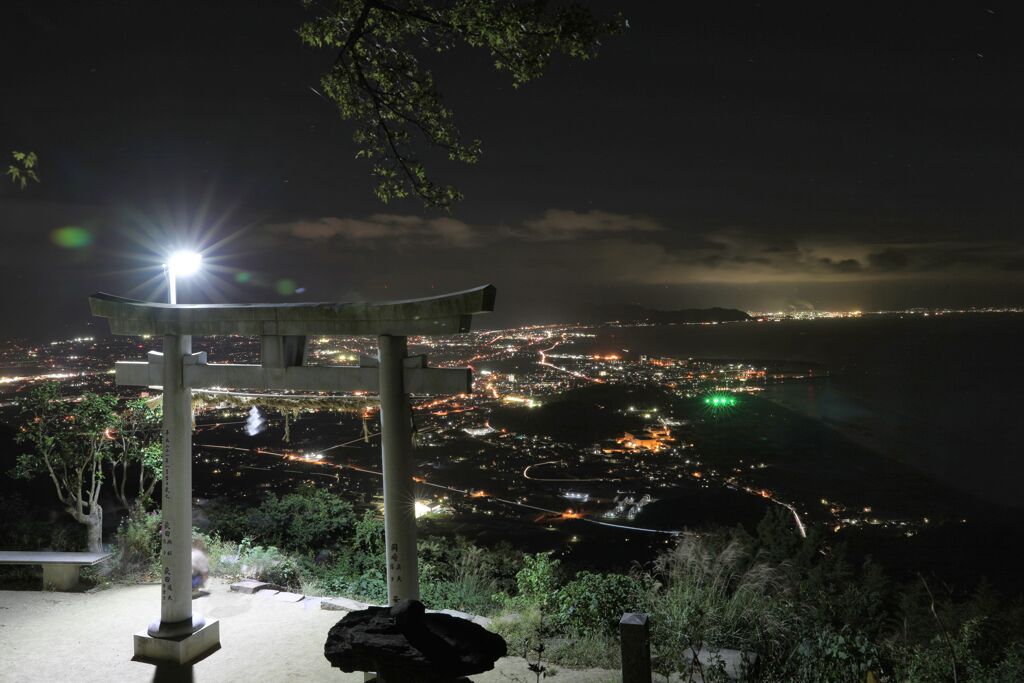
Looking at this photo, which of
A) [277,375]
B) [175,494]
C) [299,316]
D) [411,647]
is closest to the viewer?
[411,647]

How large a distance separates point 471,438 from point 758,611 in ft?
134

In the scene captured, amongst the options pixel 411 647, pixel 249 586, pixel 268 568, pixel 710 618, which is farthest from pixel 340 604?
pixel 411 647

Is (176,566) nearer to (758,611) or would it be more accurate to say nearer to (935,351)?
(758,611)

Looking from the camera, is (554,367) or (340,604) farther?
(554,367)

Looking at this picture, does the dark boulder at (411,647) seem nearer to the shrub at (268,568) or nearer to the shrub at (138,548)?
the shrub at (268,568)

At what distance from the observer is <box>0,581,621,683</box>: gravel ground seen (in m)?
5.59

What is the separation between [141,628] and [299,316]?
3.83m

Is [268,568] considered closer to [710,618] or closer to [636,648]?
[710,618]

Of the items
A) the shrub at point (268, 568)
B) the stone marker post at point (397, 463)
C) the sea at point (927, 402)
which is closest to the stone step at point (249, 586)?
the shrub at point (268, 568)

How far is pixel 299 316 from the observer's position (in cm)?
540

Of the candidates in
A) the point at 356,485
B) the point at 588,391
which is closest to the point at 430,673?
the point at 356,485

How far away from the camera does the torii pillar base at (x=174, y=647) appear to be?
578 centimetres

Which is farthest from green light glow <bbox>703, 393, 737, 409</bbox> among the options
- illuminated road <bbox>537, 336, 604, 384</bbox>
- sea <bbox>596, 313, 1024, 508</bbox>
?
illuminated road <bbox>537, 336, 604, 384</bbox>

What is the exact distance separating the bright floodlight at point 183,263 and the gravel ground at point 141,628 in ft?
11.5
